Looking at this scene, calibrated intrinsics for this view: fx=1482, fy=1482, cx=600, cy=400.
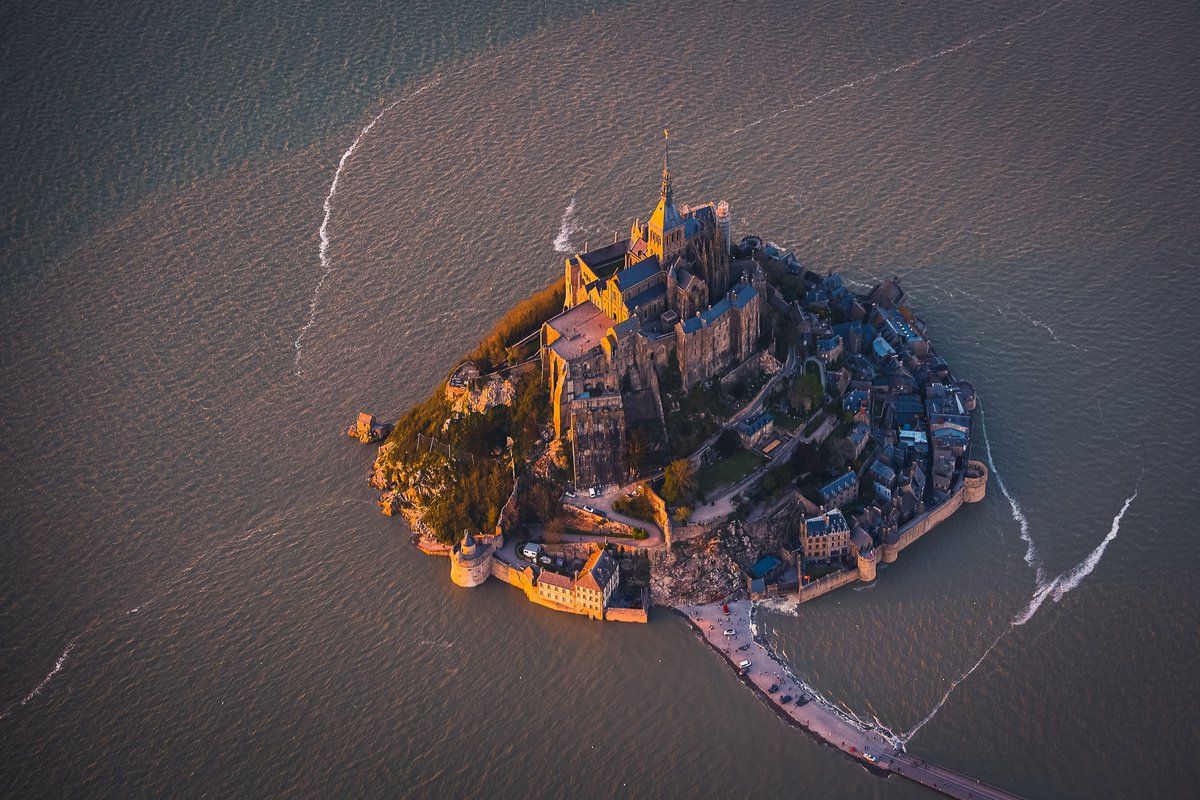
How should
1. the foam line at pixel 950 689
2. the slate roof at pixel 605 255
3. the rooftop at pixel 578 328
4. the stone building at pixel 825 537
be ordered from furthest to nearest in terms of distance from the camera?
the slate roof at pixel 605 255 → the rooftop at pixel 578 328 → the stone building at pixel 825 537 → the foam line at pixel 950 689

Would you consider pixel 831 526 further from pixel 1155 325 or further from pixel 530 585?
pixel 1155 325

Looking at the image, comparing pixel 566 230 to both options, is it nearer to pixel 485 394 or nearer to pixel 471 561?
pixel 485 394

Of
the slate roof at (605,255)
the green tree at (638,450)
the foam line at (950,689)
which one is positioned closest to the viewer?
the foam line at (950,689)

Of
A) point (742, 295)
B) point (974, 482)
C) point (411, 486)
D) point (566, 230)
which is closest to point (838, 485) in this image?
point (974, 482)

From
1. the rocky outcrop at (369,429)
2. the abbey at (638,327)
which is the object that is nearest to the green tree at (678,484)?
the abbey at (638,327)

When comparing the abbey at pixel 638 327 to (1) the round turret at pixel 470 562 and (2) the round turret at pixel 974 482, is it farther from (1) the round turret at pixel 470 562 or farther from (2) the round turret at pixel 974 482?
(2) the round turret at pixel 974 482

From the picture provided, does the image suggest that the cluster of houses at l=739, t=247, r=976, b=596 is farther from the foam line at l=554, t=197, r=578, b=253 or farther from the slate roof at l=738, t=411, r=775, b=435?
the foam line at l=554, t=197, r=578, b=253

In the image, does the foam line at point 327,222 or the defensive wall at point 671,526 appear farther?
the foam line at point 327,222
